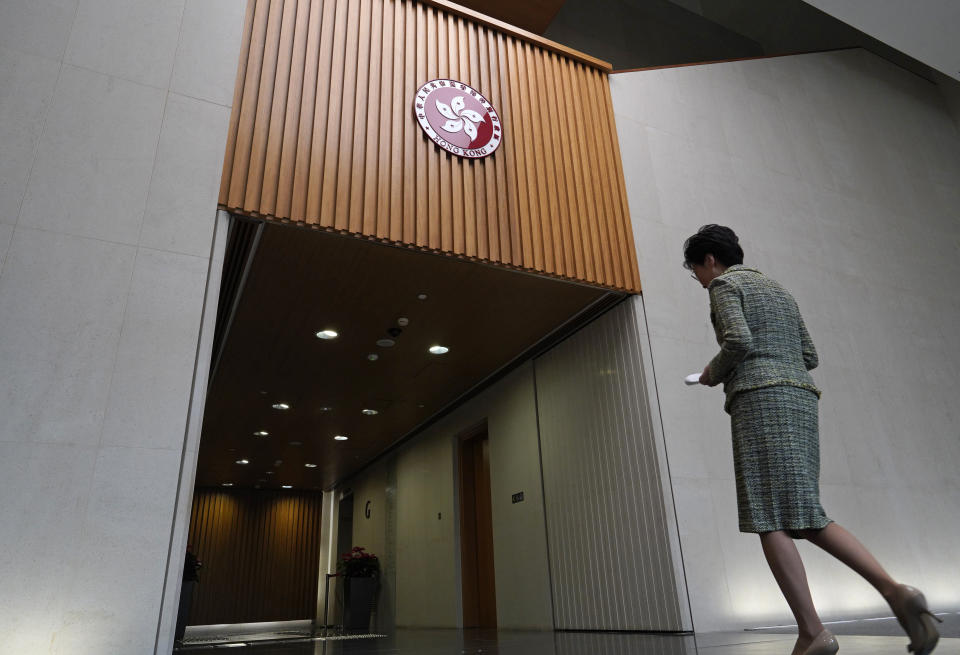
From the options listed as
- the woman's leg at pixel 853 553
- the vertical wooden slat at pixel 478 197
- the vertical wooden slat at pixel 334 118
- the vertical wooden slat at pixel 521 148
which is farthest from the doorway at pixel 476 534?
the woman's leg at pixel 853 553

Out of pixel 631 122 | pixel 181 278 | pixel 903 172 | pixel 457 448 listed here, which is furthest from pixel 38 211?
pixel 903 172

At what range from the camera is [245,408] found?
349 inches

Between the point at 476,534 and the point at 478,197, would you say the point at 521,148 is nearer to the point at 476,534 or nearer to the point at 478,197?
the point at 478,197

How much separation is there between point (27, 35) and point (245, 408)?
5.74 meters

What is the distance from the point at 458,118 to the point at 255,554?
13911mm

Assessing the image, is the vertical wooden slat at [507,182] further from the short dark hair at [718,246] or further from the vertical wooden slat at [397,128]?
the short dark hair at [718,246]

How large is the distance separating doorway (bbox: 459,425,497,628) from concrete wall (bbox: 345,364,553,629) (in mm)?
129

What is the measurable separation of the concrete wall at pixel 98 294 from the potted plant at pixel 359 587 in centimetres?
805

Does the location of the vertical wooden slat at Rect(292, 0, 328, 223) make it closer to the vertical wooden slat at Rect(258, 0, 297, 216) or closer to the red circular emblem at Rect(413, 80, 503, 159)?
the vertical wooden slat at Rect(258, 0, 297, 216)

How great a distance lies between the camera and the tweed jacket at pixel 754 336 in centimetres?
211

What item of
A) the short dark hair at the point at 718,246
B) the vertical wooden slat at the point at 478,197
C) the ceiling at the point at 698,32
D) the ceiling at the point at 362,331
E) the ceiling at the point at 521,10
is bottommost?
the short dark hair at the point at 718,246

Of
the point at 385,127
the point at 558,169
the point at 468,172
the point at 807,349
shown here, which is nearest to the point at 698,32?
the point at 558,169

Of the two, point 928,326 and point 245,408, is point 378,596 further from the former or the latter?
point 928,326

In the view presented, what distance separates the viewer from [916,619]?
1663 millimetres
